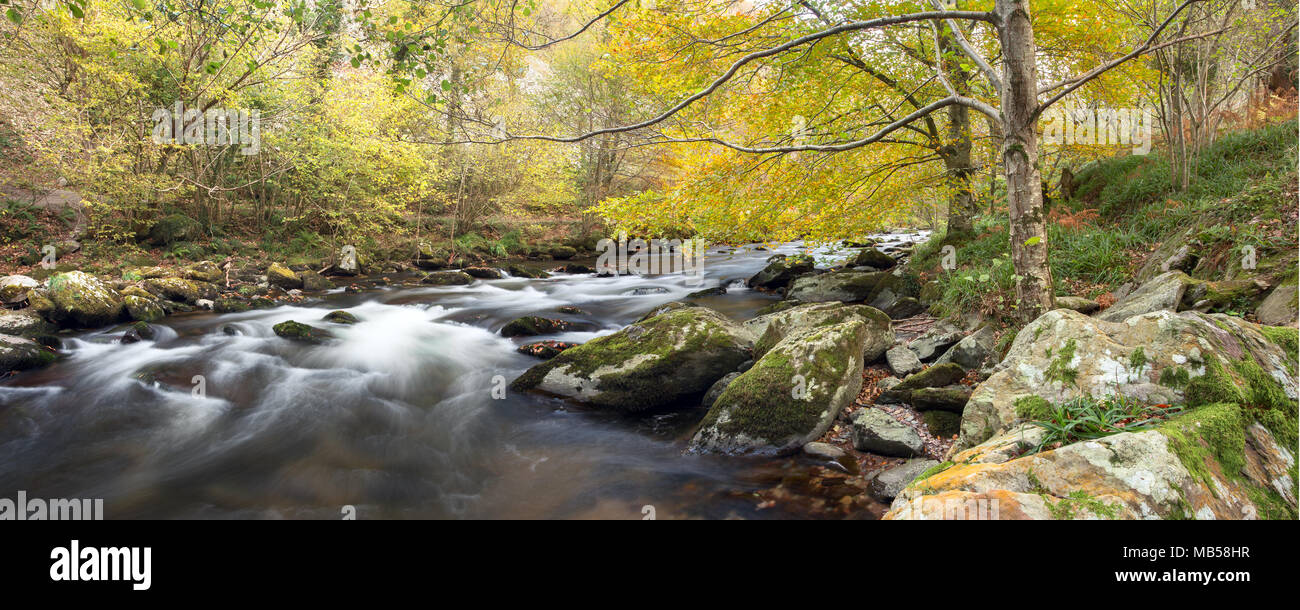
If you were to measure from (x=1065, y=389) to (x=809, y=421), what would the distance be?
221 cm

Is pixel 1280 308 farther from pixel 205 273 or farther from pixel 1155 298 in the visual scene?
pixel 205 273

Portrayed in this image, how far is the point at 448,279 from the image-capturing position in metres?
17.4

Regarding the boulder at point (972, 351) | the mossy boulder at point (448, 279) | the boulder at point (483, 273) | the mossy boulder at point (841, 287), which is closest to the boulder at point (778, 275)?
the mossy boulder at point (841, 287)

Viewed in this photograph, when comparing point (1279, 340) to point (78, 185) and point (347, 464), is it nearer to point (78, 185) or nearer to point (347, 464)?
point (347, 464)

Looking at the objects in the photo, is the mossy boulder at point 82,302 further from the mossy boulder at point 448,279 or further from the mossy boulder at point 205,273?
the mossy boulder at point 448,279

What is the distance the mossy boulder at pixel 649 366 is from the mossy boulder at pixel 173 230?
15.2 m

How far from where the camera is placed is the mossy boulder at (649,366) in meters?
6.70

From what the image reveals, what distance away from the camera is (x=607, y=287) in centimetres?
1672

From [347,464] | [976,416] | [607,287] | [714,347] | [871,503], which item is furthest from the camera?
[607,287]

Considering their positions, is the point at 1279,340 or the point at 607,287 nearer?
the point at 1279,340

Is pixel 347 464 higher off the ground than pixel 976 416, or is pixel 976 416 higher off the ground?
pixel 976 416

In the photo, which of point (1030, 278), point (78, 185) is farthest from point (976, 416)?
point (78, 185)

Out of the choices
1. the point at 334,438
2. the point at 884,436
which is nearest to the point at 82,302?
the point at 334,438

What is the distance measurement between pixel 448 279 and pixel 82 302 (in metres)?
Answer: 8.42
